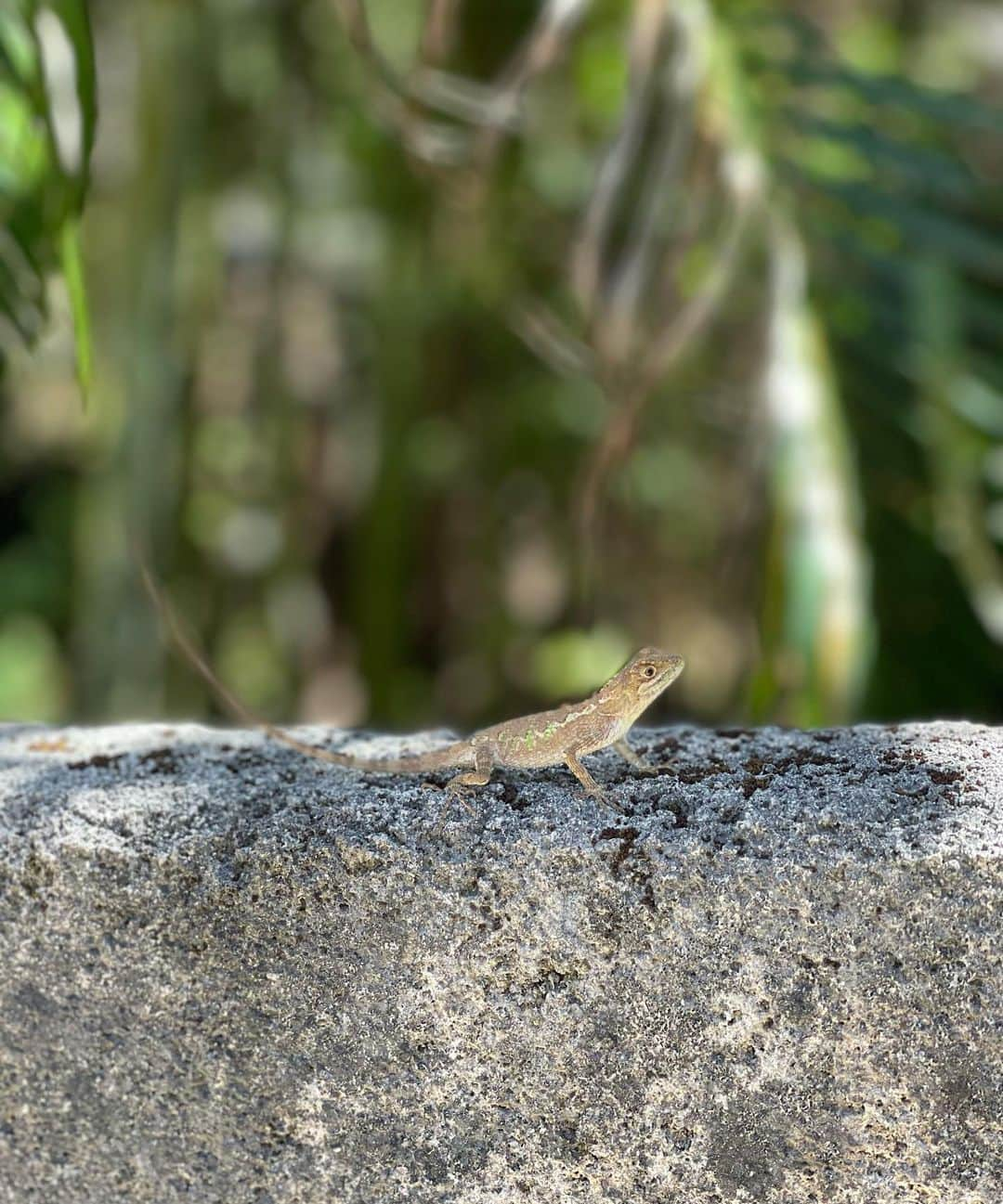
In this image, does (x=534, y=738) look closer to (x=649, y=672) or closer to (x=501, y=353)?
(x=649, y=672)

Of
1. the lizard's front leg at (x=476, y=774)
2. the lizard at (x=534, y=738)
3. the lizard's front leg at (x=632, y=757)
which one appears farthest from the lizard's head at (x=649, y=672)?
the lizard's front leg at (x=476, y=774)

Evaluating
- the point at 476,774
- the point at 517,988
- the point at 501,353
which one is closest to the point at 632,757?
the point at 476,774

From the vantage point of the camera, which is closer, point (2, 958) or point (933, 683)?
point (2, 958)

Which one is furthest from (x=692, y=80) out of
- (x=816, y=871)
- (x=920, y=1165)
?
(x=920, y=1165)

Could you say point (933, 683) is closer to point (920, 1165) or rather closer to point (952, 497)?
point (952, 497)

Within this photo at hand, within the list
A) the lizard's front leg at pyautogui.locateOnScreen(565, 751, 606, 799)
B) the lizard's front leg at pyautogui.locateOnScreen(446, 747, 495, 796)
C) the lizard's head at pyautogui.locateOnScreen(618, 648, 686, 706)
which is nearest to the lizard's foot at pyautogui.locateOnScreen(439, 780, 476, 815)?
the lizard's front leg at pyautogui.locateOnScreen(446, 747, 495, 796)

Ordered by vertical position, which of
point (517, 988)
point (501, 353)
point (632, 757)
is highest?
point (501, 353)
